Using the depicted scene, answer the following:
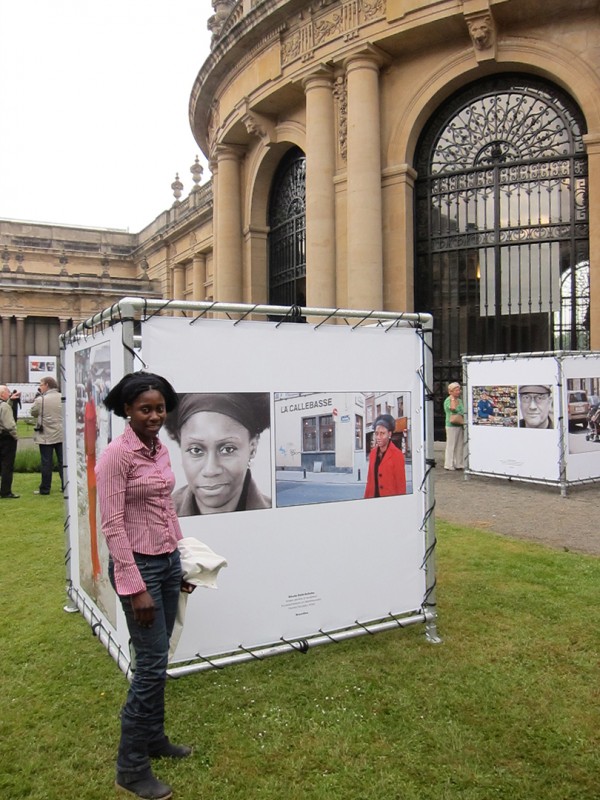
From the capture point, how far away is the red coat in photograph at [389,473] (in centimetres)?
487

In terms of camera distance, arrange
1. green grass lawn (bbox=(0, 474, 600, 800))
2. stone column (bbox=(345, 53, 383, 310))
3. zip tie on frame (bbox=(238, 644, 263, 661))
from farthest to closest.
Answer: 1. stone column (bbox=(345, 53, 383, 310))
2. zip tie on frame (bbox=(238, 644, 263, 661))
3. green grass lawn (bbox=(0, 474, 600, 800))

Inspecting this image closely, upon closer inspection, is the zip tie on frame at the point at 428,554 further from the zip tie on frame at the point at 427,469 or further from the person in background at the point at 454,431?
the person in background at the point at 454,431

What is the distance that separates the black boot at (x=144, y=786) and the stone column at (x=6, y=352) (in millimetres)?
49752

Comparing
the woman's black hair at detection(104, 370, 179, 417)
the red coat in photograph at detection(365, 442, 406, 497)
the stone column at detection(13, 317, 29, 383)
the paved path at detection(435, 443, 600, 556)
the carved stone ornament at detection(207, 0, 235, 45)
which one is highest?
the carved stone ornament at detection(207, 0, 235, 45)

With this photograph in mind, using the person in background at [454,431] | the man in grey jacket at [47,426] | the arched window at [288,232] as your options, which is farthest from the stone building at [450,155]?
the man in grey jacket at [47,426]

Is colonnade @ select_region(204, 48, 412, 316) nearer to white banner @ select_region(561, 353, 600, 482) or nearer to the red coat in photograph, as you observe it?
white banner @ select_region(561, 353, 600, 482)

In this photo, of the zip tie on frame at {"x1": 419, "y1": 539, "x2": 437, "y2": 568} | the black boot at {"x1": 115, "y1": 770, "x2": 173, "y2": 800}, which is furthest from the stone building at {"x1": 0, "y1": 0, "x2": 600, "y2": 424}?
the black boot at {"x1": 115, "y1": 770, "x2": 173, "y2": 800}

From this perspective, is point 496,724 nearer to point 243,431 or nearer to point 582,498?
point 243,431

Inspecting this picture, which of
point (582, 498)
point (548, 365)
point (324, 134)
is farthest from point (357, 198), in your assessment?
point (582, 498)

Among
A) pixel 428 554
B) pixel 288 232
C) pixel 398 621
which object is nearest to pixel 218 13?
pixel 288 232

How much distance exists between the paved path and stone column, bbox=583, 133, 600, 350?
206 inches

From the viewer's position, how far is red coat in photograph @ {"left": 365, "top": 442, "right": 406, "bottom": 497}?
4871 millimetres

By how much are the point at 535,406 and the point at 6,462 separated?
9509mm

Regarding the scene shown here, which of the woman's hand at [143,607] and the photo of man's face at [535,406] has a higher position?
the photo of man's face at [535,406]
